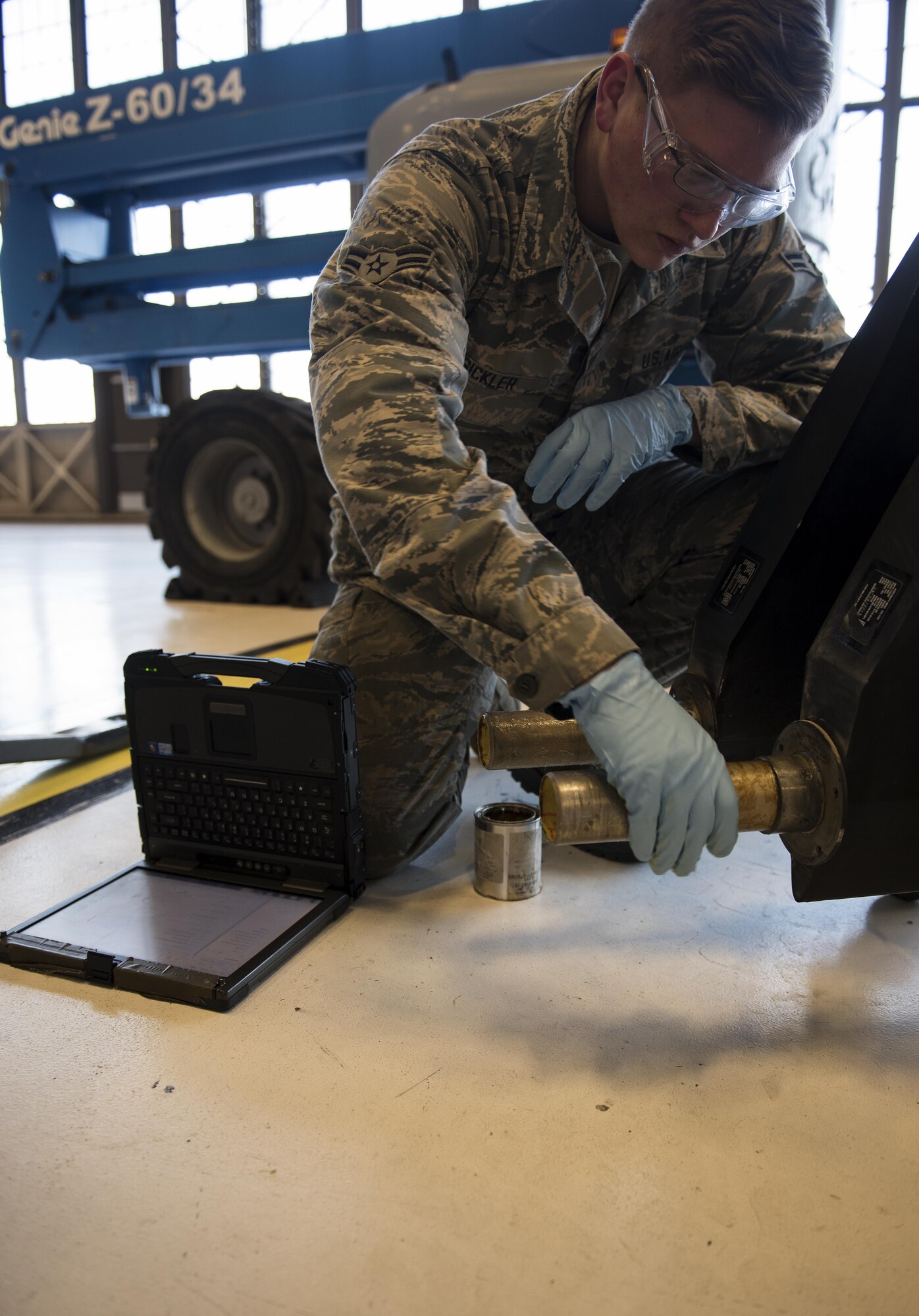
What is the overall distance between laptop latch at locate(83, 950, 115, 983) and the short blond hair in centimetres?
122

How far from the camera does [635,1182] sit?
2.64ft

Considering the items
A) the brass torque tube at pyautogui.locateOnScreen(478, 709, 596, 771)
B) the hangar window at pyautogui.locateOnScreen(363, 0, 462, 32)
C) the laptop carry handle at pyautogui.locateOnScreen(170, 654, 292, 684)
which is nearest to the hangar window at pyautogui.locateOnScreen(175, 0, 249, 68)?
the hangar window at pyautogui.locateOnScreen(363, 0, 462, 32)

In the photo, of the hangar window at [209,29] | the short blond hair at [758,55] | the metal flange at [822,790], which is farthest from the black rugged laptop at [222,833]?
the hangar window at [209,29]

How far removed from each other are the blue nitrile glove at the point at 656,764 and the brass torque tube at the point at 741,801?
0.02m

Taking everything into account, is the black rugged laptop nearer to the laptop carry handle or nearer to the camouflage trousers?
the laptop carry handle

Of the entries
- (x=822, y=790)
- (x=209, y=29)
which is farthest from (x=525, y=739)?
(x=209, y=29)

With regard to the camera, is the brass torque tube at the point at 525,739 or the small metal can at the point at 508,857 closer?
the brass torque tube at the point at 525,739

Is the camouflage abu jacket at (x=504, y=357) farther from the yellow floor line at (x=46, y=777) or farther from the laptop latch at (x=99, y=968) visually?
the yellow floor line at (x=46, y=777)

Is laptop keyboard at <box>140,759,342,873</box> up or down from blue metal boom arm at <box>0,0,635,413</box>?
down

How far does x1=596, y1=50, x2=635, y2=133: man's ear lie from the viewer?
3.75 feet

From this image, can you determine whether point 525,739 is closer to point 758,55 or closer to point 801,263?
point 758,55

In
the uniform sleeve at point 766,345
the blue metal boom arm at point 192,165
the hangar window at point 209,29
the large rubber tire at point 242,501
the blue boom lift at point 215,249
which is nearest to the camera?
the uniform sleeve at point 766,345

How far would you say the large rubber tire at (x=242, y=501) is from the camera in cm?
354

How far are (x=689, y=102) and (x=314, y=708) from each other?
855 mm
